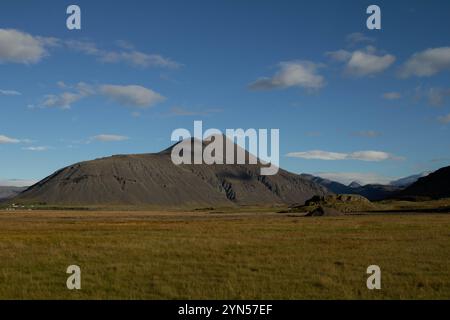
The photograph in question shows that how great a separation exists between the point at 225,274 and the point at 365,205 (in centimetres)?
14221

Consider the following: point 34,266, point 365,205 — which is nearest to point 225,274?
point 34,266

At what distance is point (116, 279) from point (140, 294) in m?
3.38

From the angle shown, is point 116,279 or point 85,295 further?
point 116,279

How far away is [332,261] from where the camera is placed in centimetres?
2750

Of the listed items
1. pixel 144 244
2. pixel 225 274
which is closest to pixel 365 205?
pixel 144 244
